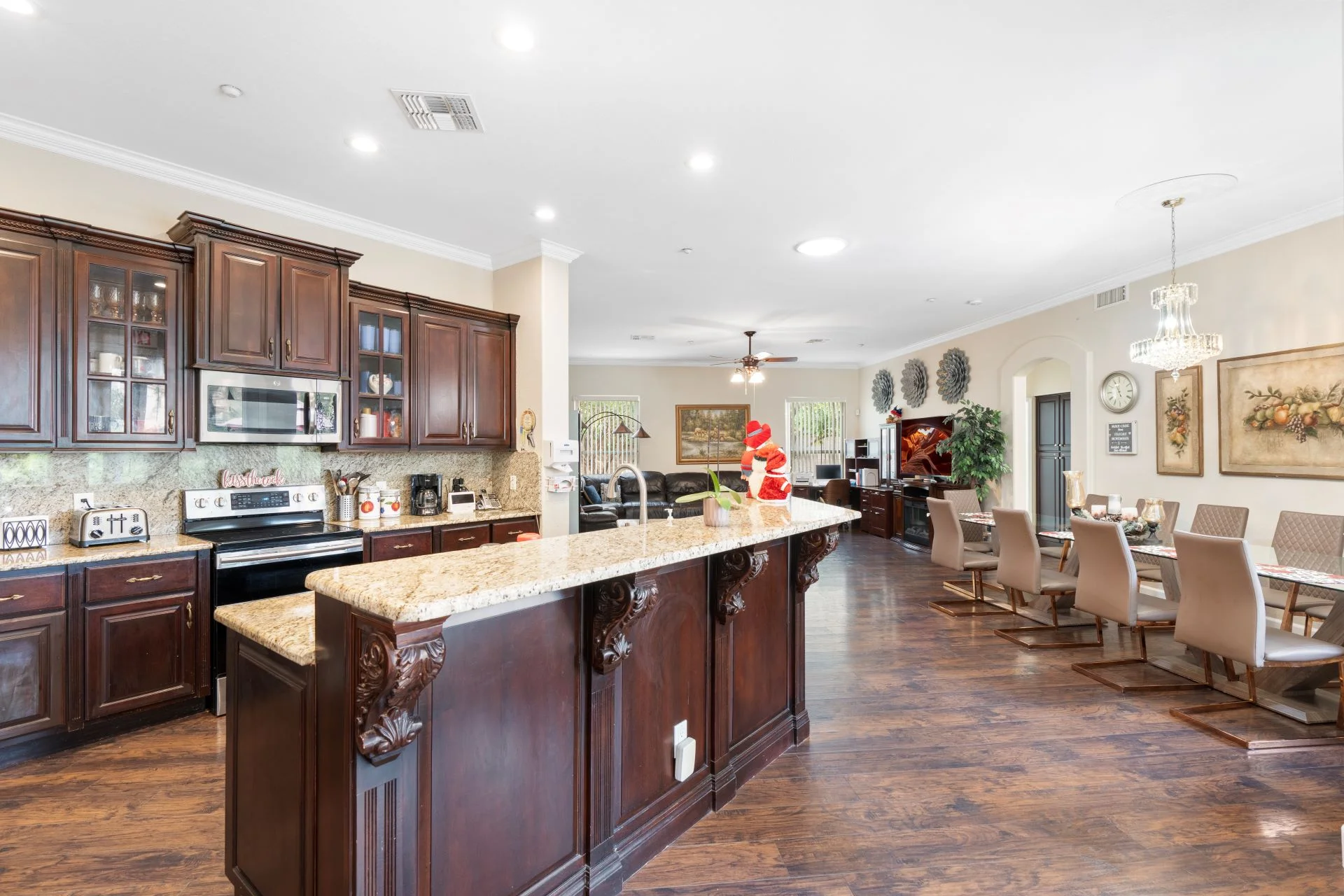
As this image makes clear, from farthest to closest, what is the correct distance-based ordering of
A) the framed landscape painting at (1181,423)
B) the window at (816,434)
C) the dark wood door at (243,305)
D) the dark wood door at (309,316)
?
the window at (816,434), the framed landscape painting at (1181,423), the dark wood door at (309,316), the dark wood door at (243,305)

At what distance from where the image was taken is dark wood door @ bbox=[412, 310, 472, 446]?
Result: 4320mm

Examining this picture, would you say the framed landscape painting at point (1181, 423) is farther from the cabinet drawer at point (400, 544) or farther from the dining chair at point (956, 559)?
the cabinet drawer at point (400, 544)

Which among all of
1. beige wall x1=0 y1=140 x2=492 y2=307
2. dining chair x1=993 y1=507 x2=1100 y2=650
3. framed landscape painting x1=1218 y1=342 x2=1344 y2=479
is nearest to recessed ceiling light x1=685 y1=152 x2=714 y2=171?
beige wall x1=0 y1=140 x2=492 y2=307

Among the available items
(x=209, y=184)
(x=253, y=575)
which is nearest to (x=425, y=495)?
(x=253, y=575)

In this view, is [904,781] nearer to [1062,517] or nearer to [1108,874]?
[1108,874]

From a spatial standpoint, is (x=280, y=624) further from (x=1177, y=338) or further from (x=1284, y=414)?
(x=1284, y=414)

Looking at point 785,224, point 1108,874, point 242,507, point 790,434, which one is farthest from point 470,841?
point 790,434

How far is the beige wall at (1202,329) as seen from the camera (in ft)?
13.8

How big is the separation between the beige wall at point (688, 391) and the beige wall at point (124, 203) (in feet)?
21.7

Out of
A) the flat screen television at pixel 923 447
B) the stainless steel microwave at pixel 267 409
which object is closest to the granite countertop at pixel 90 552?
the stainless steel microwave at pixel 267 409

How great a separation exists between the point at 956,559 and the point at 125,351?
588cm

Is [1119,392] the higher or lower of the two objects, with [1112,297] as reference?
lower

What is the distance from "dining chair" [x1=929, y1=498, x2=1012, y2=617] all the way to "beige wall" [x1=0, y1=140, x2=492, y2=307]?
491 cm

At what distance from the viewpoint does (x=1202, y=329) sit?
5.01m
